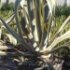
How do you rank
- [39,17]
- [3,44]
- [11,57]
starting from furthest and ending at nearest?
[3,44] → [11,57] → [39,17]

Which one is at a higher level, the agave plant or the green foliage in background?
the green foliage in background

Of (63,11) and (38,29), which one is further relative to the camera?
(63,11)

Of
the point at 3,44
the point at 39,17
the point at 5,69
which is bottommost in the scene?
the point at 5,69

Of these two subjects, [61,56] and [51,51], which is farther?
[61,56]

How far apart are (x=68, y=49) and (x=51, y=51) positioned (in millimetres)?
280

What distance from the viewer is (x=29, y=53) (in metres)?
2.84

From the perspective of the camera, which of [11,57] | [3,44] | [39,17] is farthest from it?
[3,44]

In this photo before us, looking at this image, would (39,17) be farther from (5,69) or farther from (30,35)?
(5,69)

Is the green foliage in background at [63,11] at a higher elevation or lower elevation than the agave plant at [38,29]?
higher

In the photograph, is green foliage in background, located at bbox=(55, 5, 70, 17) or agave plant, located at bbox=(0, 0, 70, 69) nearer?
agave plant, located at bbox=(0, 0, 70, 69)

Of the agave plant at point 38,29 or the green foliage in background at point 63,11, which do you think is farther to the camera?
the green foliage in background at point 63,11

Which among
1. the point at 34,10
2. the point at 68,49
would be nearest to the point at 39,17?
the point at 34,10

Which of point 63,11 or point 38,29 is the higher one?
point 63,11

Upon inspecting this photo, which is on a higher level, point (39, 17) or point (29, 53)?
point (39, 17)
